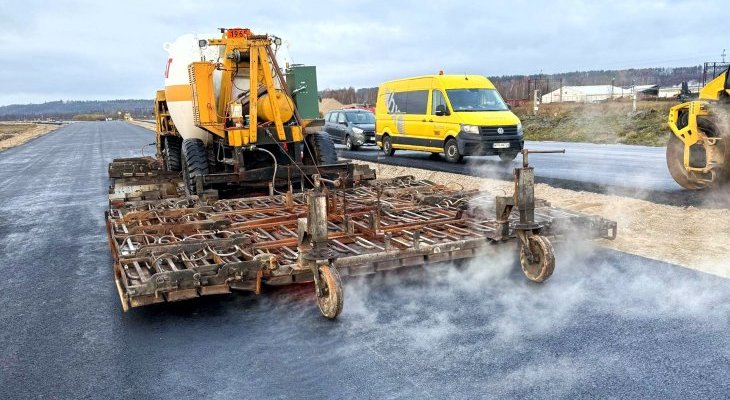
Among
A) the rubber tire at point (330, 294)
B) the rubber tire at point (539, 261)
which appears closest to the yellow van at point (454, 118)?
the rubber tire at point (539, 261)

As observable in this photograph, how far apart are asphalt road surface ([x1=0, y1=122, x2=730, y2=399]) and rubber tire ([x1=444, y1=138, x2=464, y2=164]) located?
9553 mm

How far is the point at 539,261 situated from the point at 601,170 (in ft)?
29.9

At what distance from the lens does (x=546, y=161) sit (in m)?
16.9

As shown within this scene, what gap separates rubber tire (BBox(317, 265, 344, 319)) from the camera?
4.94 meters

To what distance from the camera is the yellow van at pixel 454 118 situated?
16.0m

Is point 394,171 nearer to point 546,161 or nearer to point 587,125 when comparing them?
point 546,161

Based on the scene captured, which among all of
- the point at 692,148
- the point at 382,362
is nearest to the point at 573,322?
the point at 382,362

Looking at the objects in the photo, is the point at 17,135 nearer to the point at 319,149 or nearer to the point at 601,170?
the point at 319,149

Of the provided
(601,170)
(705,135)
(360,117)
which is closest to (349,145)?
(360,117)

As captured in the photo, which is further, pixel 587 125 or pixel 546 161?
pixel 587 125

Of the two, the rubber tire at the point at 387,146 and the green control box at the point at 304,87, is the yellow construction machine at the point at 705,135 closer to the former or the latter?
the green control box at the point at 304,87

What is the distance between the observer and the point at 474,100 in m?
16.8

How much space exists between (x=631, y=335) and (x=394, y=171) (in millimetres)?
11619

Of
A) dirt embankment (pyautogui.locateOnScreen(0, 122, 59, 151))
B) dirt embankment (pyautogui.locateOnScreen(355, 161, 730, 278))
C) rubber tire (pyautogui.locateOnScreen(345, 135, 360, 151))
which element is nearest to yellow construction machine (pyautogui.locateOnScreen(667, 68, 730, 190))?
dirt embankment (pyautogui.locateOnScreen(355, 161, 730, 278))
